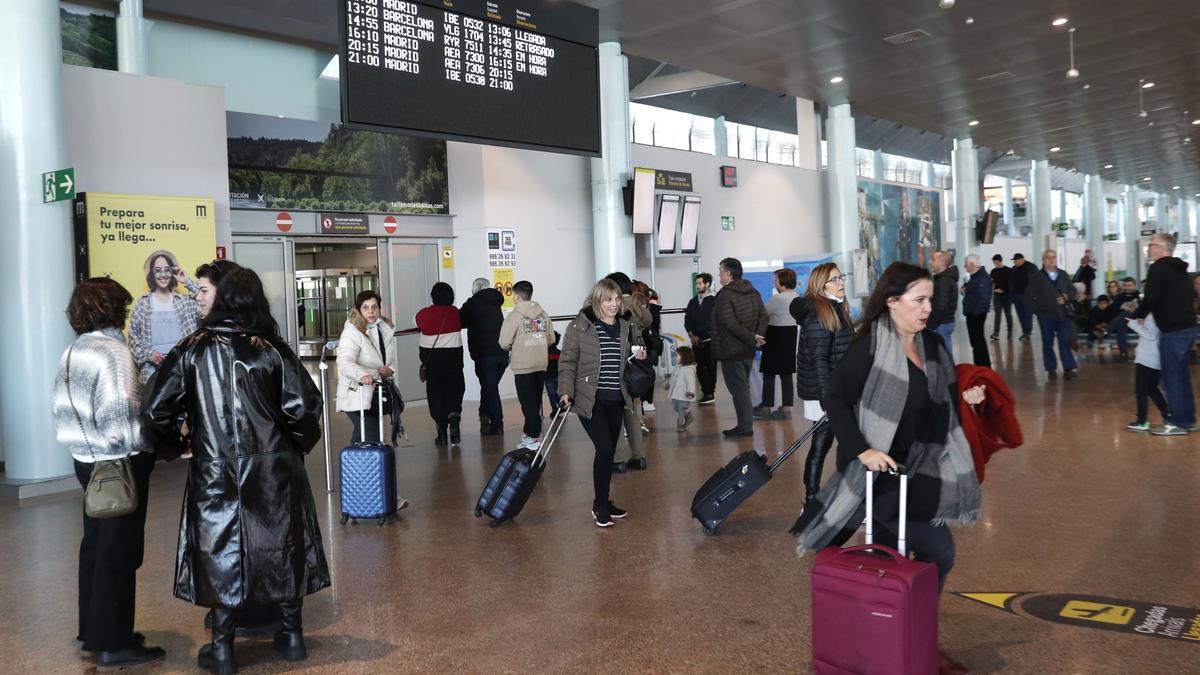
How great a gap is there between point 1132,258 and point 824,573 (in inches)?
1954

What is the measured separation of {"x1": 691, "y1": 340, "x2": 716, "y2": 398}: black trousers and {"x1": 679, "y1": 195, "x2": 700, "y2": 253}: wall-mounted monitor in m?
4.07

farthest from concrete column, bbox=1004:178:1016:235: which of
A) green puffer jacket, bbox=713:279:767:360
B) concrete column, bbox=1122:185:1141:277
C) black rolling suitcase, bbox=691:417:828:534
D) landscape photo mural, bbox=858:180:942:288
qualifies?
black rolling suitcase, bbox=691:417:828:534

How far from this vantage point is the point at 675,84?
2066 cm

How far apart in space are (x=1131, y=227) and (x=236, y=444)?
49.0 meters

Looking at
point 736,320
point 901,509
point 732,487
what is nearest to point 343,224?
point 736,320

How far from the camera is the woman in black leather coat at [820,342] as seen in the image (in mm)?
5926

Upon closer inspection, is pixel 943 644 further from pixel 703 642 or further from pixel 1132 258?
pixel 1132 258

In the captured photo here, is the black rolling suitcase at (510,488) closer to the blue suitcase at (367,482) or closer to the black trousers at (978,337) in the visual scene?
the blue suitcase at (367,482)

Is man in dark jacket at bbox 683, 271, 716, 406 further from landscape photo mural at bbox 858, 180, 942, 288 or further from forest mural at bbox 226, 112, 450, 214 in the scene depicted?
landscape photo mural at bbox 858, 180, 942, 288

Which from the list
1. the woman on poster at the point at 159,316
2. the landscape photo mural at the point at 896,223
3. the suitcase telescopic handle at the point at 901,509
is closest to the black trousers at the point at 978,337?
the landscape photo mural at the point at 896,223

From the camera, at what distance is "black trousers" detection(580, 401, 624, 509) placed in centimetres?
582

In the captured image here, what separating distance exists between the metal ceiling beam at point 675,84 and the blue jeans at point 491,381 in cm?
1200

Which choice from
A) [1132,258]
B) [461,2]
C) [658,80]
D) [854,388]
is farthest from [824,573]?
[1132,258]

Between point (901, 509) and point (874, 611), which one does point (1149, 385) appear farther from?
point (874, 611)
